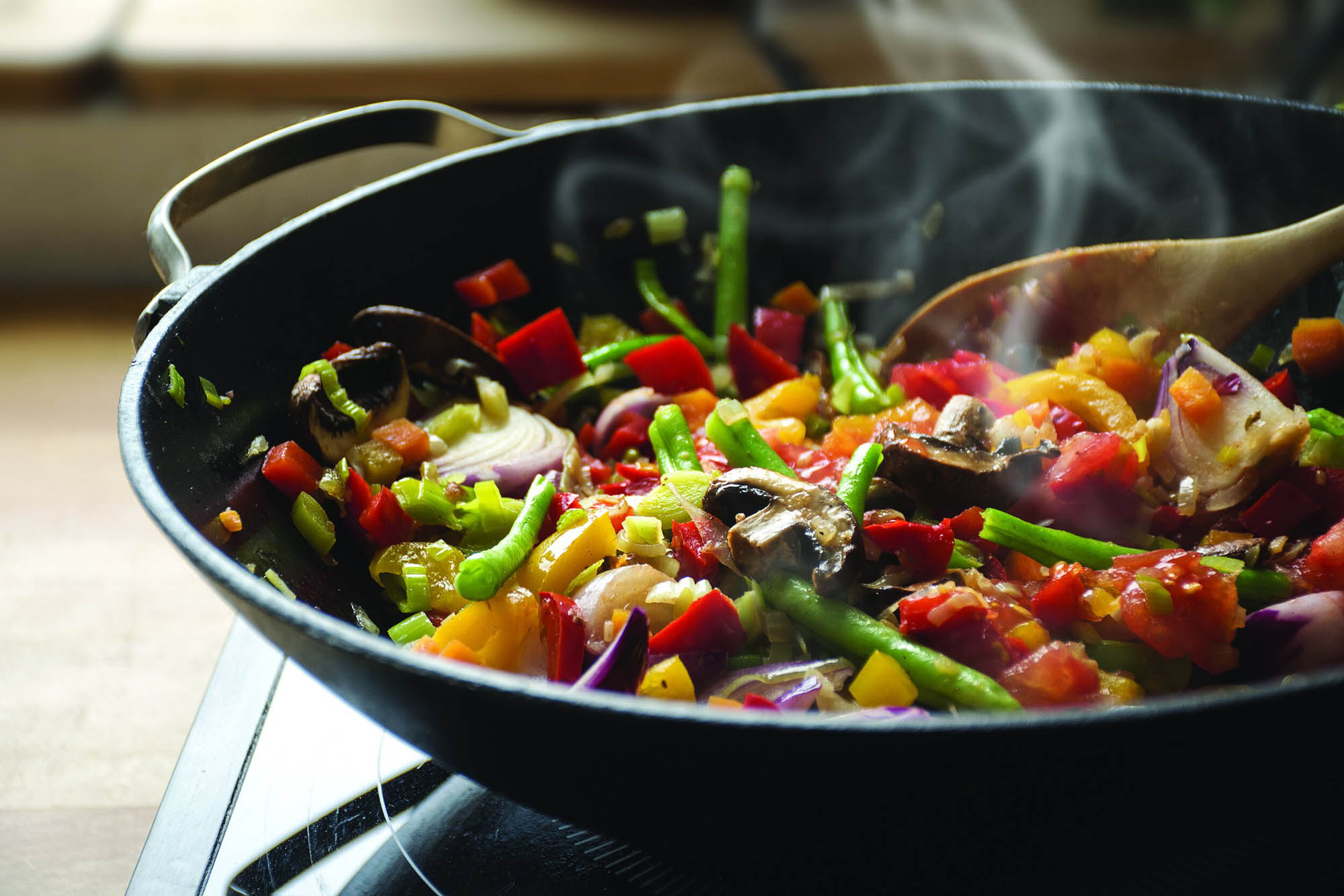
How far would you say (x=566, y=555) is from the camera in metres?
1.05

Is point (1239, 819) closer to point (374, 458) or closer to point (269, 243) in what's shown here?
point (374, 458)

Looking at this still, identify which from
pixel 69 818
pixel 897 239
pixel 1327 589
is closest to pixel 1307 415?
pixel 1327 589

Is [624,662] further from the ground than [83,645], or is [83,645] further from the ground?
[624,662]

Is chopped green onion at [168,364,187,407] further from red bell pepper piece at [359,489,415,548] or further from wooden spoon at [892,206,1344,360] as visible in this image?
wooden spoon at [892,206,1344,360]

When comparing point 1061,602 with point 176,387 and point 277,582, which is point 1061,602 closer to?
point 277,582

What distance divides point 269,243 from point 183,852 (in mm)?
641

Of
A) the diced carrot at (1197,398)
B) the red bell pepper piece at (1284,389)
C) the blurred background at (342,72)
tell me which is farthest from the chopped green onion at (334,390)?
the blurred background at (342,72)

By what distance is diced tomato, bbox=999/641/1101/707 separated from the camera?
2.95 feet

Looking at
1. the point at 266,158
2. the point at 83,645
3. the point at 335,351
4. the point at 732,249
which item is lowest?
the point at 83,645

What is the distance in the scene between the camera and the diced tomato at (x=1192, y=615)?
95cm

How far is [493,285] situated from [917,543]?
0.76m

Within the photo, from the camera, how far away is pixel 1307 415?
1202mm

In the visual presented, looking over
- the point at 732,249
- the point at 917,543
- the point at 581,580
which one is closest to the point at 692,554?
the point at 581,580

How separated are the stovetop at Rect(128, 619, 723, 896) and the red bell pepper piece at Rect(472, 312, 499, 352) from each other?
0.54 metres
